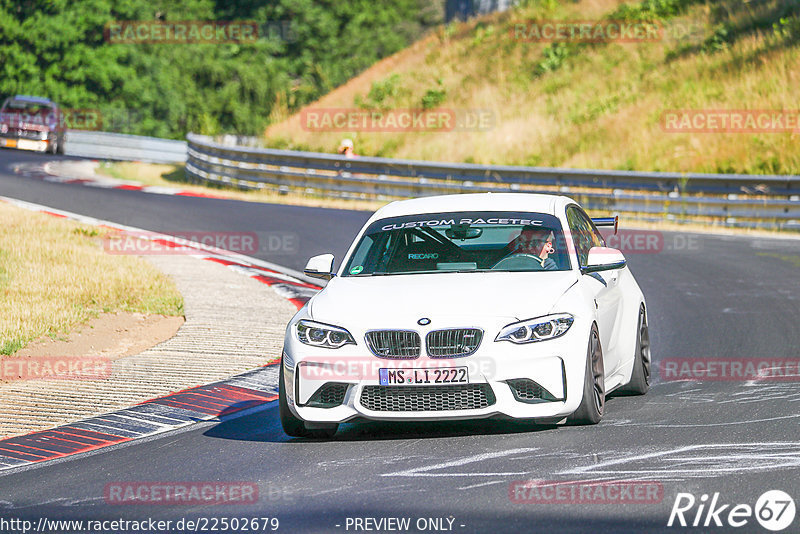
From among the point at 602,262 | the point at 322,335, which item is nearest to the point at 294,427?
the point at 322,335

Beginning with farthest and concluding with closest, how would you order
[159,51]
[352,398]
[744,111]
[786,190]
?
[159,51] < [744,111] < [786,190] < [352,398]

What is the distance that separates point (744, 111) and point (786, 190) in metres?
7.66

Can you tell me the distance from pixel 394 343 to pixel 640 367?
249 cm

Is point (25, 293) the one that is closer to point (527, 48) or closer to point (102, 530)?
point (102, 530)

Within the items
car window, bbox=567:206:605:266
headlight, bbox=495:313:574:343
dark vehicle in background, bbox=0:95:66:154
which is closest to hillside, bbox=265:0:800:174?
dark vehicle in background, bbox=0:95:66:154

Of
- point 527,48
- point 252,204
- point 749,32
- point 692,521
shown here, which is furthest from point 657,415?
point 527,48

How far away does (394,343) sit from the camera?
24.5 ft

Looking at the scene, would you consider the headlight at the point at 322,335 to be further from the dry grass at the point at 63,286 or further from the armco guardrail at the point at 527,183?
the armco guardrail at the point at 527,183

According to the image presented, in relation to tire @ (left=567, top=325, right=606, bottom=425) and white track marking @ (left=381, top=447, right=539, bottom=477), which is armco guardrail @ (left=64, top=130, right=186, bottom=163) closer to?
tire @ (left=567, top=325, right=606, bottom=425)

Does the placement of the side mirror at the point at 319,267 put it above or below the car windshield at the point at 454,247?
below

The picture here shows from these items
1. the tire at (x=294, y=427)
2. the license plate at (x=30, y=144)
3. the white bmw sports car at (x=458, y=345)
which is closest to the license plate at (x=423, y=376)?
the white bmw sports car at (x=458, y=345)

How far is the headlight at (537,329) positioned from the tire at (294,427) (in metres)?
1.28

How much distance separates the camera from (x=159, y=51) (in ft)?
214

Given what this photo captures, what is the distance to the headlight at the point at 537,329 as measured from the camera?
291 inches
